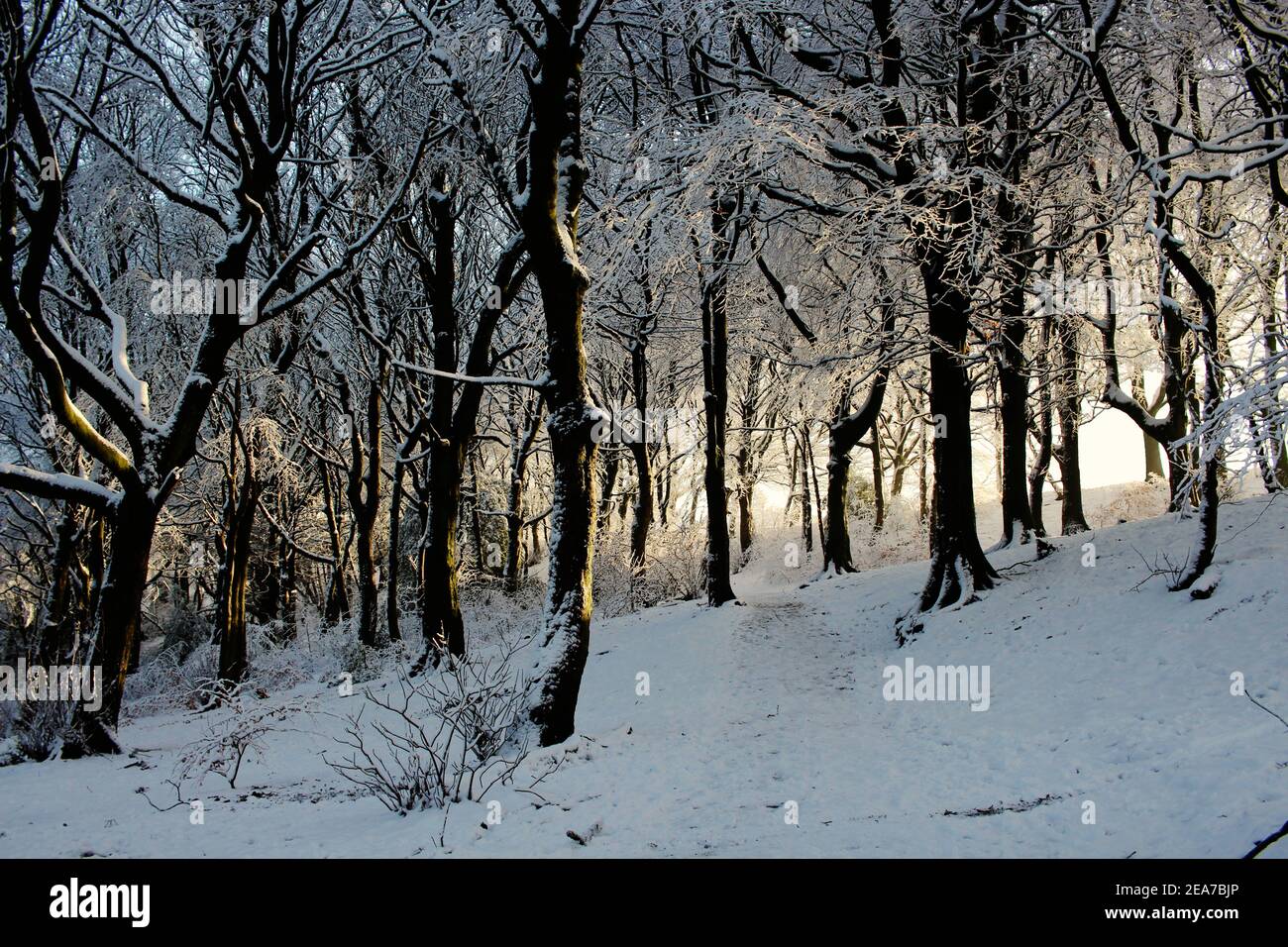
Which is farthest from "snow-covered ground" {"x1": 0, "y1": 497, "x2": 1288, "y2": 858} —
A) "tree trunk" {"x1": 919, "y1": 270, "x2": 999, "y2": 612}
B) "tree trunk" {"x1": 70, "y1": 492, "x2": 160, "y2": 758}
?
"tree trunk" {"x1": 919, "y1": 270, "x2": 999, "y2": 612}

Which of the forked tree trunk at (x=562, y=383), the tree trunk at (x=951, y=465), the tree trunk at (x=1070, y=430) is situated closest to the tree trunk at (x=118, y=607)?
the forked tree trunk at (x=562, y=383)

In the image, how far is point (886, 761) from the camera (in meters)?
5.95

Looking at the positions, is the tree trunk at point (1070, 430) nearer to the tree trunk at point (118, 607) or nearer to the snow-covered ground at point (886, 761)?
the snow-covered ground at point (886, 761)

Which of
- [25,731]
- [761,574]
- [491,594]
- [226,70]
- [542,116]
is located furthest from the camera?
[761,574]

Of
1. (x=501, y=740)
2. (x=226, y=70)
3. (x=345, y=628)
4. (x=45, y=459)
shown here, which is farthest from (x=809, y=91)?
(x=45, y=459)

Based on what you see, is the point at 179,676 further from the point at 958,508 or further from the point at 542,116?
the point at 958,508

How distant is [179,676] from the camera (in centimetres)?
1509

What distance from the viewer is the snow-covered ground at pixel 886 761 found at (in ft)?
13.6

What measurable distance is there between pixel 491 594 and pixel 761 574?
8627mm

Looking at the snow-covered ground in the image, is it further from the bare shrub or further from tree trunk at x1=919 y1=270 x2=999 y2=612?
tree trunk at x1=919 y1=270 x2=999 y2=612

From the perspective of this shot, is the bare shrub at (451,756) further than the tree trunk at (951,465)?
No

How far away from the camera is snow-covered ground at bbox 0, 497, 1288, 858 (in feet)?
13.6

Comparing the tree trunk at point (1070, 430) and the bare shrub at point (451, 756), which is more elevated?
the tree trunk at point (1070, 430)

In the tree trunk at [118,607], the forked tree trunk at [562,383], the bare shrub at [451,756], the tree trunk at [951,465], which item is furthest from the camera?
the tree trunk at [951,465]
